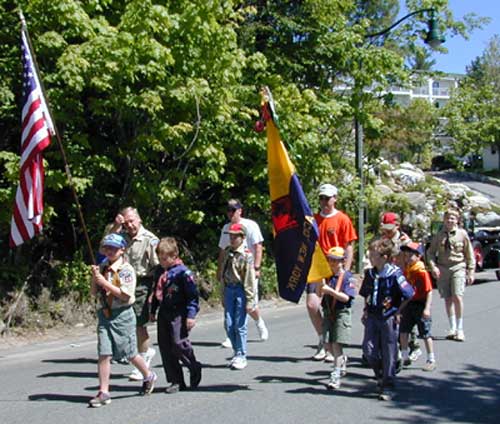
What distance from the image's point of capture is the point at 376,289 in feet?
20.8

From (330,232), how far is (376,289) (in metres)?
1.30

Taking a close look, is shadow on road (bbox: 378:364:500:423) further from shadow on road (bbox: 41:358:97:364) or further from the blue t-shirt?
shadow on road (bbox: 41:358:97:364)

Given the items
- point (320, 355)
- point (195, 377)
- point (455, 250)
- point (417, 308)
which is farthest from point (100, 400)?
point (455, 250)

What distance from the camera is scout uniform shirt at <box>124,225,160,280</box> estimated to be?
7008 mm

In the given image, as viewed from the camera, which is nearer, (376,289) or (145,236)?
(376,289)

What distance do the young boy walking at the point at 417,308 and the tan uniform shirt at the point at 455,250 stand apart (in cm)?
160

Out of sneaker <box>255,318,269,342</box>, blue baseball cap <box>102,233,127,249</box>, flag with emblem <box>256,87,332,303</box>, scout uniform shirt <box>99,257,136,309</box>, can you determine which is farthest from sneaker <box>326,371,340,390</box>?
sneaker <box>255,318,269,342</box>

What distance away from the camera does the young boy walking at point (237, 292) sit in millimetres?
7453

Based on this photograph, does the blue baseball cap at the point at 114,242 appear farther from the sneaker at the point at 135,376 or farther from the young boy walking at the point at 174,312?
the sneaker at the point at 135,376

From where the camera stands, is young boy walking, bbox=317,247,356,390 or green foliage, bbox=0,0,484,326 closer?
young boy walking, bbox=317,247,356,390

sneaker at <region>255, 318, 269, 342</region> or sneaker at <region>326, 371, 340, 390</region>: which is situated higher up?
sneaker at <region>255, 318, 269, 342</region>

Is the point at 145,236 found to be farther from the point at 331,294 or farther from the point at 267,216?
the point at 267,216

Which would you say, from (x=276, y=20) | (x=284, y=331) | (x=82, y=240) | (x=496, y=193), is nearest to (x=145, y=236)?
(x=284, y=331)

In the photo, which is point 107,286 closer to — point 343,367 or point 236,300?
point 236,300
